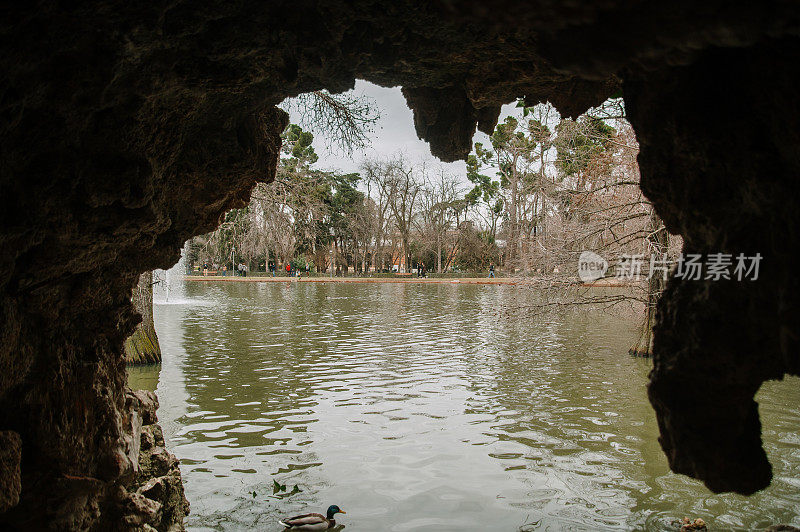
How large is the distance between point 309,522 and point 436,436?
2.75 metres

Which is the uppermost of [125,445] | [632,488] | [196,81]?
[196,81]

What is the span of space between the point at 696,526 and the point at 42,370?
5.39 m

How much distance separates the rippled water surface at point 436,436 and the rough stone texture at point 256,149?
2.16 meters

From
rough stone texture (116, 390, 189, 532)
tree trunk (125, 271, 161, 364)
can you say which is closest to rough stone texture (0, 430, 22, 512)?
rough stone texture (116, 390, 189, 532)

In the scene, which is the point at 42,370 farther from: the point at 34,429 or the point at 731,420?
the point at 731,420

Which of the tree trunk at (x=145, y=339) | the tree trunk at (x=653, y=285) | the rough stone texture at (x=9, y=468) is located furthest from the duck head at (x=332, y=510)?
the tree trunk at (x=145, y=339)

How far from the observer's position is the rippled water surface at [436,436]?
200 inches

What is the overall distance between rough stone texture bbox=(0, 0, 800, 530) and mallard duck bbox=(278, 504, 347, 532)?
145 centimetres

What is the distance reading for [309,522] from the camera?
4602 mm

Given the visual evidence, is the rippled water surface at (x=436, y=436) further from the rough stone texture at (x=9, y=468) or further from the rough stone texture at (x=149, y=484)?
the rough stone texture at (x=9, y=468)

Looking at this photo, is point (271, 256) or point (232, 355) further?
point (271, 256)

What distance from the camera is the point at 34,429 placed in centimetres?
321

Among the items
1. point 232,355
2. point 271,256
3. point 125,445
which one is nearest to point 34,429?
point 125,445

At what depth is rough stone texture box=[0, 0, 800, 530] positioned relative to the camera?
222cm
